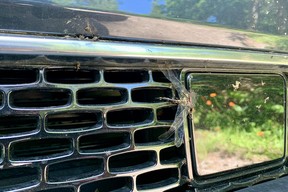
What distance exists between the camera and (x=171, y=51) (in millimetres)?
1826

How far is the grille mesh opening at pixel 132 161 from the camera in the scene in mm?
1754

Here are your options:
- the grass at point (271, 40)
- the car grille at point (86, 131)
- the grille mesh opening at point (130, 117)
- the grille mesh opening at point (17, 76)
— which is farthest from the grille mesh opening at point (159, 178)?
the grass at point (271, 40)

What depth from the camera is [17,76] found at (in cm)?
153

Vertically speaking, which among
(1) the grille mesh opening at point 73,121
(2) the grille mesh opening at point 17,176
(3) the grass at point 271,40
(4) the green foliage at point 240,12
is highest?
(4) the green foliage at point 240,12

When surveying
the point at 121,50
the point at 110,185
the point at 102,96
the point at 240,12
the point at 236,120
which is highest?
the point at 240,12

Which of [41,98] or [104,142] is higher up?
[41,98]

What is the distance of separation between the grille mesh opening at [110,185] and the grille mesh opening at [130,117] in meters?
0.24

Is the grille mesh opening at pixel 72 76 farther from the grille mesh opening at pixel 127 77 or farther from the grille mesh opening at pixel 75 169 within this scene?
the grille mesh opening at pixel 75 169

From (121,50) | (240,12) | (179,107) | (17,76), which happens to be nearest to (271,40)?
(240,12)

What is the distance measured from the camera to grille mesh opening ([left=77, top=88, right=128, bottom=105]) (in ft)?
5.41

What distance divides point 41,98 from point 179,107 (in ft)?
1.98

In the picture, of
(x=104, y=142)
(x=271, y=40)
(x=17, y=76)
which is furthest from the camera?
(x=271, y=40)

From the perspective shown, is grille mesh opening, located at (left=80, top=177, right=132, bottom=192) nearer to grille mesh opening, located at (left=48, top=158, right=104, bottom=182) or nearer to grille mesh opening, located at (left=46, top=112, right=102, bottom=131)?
grille mesh opening, located at (left=48, top=158, right=104, bottom=182)

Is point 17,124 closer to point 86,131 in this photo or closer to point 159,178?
point 86,131
